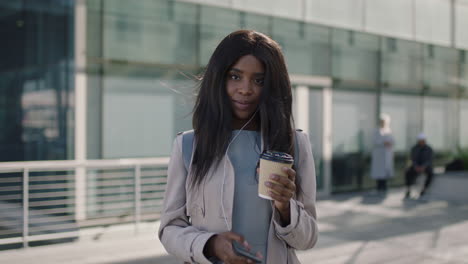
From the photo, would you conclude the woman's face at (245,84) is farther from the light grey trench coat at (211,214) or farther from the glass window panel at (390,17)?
the glass window panel at (390,17)

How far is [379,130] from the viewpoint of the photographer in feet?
35.5

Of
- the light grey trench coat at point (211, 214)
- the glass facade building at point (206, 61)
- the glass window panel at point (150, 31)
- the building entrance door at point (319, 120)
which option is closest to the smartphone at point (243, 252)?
the light grey trench coat at point (211, 214)

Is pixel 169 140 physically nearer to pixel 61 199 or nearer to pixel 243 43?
pixel 61 199

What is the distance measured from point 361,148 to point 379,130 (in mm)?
805

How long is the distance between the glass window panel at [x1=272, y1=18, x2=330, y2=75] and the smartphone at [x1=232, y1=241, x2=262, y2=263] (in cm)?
861

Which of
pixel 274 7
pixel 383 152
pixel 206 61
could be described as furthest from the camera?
pixel 383 152

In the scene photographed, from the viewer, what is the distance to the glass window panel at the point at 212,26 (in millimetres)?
8586

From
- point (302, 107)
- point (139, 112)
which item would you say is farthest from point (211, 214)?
point (302, 107)

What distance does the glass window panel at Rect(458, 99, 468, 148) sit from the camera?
1404 centimetres

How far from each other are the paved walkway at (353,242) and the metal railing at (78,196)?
0.32m

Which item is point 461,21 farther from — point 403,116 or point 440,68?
point 403,116

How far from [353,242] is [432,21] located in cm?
865

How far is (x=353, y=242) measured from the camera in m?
6.24

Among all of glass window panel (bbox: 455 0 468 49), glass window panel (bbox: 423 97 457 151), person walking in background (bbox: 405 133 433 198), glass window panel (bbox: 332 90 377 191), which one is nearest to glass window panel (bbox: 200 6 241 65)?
glass window panel (bbox: 332 90 377 191)
